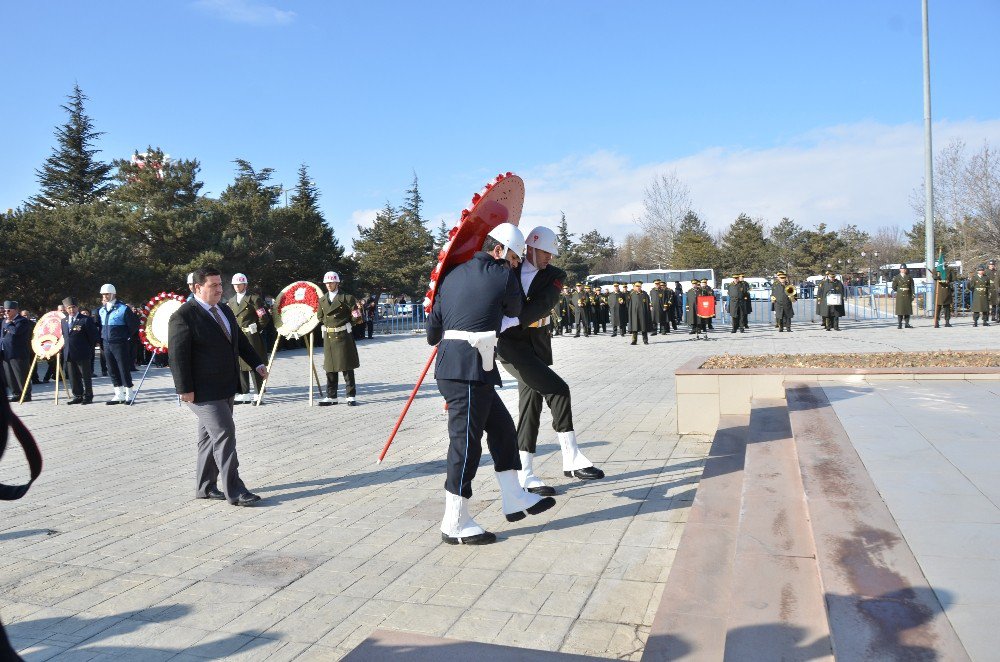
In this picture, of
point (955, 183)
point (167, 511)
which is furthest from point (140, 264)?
point (955, 183)

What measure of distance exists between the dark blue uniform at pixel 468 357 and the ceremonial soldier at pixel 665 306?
20.2 metres

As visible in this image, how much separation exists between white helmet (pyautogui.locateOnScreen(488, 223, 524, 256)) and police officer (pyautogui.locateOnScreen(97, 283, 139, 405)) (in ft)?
31.0

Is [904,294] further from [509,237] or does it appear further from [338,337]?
[509,237]

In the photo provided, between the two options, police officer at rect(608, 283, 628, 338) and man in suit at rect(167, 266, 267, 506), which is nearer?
man in suit at rect(167, 266, 267, 506)

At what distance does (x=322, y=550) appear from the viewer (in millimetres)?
4398

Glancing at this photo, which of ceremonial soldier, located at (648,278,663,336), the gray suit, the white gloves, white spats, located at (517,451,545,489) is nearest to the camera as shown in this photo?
the white gloves

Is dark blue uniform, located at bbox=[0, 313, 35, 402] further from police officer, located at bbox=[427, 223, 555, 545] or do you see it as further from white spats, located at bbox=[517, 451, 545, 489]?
police officer, located at bbox=[427, 223, 555, 545]

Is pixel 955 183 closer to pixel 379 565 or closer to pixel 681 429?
pixel 681 429

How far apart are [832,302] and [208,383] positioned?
20.3 meters

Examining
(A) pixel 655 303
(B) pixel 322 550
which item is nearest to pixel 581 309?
(A) pixel 655 303

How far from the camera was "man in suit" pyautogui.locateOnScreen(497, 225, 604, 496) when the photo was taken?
4.97 m

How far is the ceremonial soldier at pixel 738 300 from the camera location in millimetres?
23391

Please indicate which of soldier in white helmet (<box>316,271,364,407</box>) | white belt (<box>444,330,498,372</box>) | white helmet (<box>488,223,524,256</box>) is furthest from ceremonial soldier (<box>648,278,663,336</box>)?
white belt (<box>444,330,498,372</box>)

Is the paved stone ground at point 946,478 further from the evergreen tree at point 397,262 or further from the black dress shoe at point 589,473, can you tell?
the evergreen tree at point 397,262
